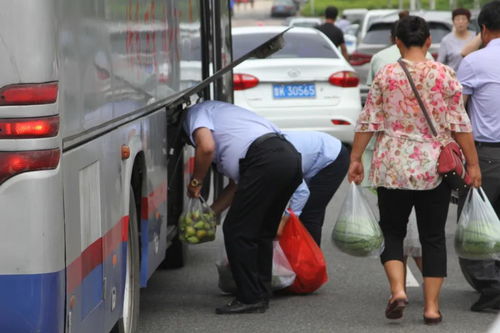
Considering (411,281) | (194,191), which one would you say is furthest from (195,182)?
(411,281)

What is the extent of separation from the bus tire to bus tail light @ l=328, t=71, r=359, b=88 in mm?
8316

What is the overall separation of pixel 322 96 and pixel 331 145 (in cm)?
641

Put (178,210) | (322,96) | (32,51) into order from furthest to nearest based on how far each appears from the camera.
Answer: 1. (322,96)
2. (178,210)
3. (32,51)

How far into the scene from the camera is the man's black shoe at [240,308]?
7.65m

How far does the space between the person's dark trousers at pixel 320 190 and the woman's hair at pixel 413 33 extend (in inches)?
57.0

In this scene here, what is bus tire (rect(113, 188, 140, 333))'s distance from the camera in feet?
21.2

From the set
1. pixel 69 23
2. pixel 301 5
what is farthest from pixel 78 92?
pixel 301 5

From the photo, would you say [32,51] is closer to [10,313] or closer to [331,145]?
[10,313]

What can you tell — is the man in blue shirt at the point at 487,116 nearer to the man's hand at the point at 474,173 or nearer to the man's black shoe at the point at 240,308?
the man's hand at the point at 474,173

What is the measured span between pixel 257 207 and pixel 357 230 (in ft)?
1.91

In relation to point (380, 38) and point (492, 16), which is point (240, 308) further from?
point (380, 38)

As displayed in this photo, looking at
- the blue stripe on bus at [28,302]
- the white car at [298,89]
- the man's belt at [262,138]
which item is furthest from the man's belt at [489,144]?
the white car at [298,89]

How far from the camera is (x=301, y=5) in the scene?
4001 inches

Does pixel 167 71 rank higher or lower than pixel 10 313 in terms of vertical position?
higher
